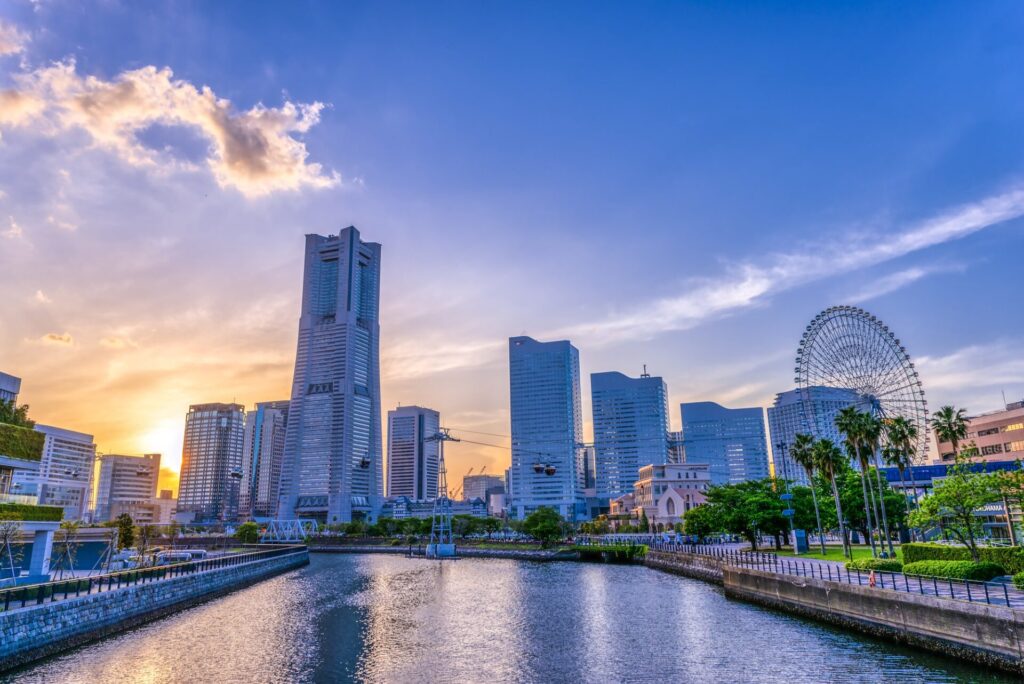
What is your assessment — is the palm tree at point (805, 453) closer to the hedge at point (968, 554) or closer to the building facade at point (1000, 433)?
the hedge at point (968, 554)

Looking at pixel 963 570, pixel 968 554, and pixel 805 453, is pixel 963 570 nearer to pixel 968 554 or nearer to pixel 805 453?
pixel 968 554

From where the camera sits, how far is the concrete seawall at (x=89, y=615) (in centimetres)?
3925

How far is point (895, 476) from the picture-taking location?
154250 mm

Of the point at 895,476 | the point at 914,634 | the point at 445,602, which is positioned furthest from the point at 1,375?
the point at 895,476

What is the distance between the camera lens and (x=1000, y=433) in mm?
139750

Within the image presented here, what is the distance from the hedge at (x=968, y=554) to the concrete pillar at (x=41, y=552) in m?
85.0

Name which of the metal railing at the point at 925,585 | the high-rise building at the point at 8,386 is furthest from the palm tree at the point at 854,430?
the high-rise building at the point at 8,386

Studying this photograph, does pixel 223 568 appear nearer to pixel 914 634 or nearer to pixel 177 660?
pixel 177 660

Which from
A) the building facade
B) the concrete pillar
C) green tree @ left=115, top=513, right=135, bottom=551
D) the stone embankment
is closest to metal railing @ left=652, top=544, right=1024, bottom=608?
the stone embankment

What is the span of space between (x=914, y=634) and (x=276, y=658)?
42232 mm

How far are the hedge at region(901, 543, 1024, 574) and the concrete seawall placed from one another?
6698 centimetres

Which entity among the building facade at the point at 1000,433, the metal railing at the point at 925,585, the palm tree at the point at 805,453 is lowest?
the metal railing at the point at 925,585

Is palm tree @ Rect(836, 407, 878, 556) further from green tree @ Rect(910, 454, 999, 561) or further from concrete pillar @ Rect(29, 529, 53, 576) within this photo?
concrete pillar @ Rect(29, 529, 53, 576)

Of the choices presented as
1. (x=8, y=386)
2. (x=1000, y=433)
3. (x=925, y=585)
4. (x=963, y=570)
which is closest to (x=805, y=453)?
(x=925, y=585)
